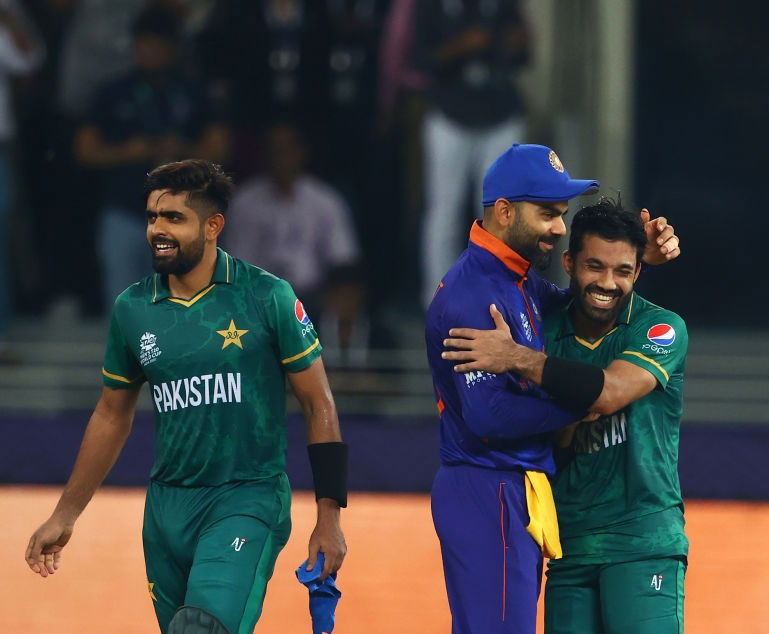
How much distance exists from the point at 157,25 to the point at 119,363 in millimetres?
6413

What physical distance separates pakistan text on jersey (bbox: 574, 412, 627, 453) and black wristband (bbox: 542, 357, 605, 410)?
252mm

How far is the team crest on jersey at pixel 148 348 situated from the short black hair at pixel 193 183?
0.45m

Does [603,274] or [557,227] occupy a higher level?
[557,227]

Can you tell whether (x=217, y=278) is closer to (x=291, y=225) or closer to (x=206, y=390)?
(x=206, y=390)

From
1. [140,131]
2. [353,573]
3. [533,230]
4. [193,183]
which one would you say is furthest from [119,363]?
[140,131]

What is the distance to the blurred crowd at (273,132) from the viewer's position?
11.2 m

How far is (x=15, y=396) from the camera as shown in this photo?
466 inches

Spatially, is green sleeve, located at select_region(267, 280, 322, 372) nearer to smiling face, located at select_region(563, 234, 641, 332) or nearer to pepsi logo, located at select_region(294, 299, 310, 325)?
pepsi logo, located at select_region(294, 299, 310, 325)

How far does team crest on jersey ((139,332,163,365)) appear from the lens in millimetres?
5145

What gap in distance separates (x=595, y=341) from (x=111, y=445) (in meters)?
1.67

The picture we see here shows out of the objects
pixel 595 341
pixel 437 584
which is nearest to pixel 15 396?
pixel 437 584

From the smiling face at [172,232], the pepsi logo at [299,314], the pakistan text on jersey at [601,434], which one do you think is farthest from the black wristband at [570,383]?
the smiling face at [172,232]

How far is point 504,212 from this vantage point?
5.00 metres

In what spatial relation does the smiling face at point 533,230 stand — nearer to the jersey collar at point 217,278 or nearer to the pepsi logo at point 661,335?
the pepsi logo at point 661,335
